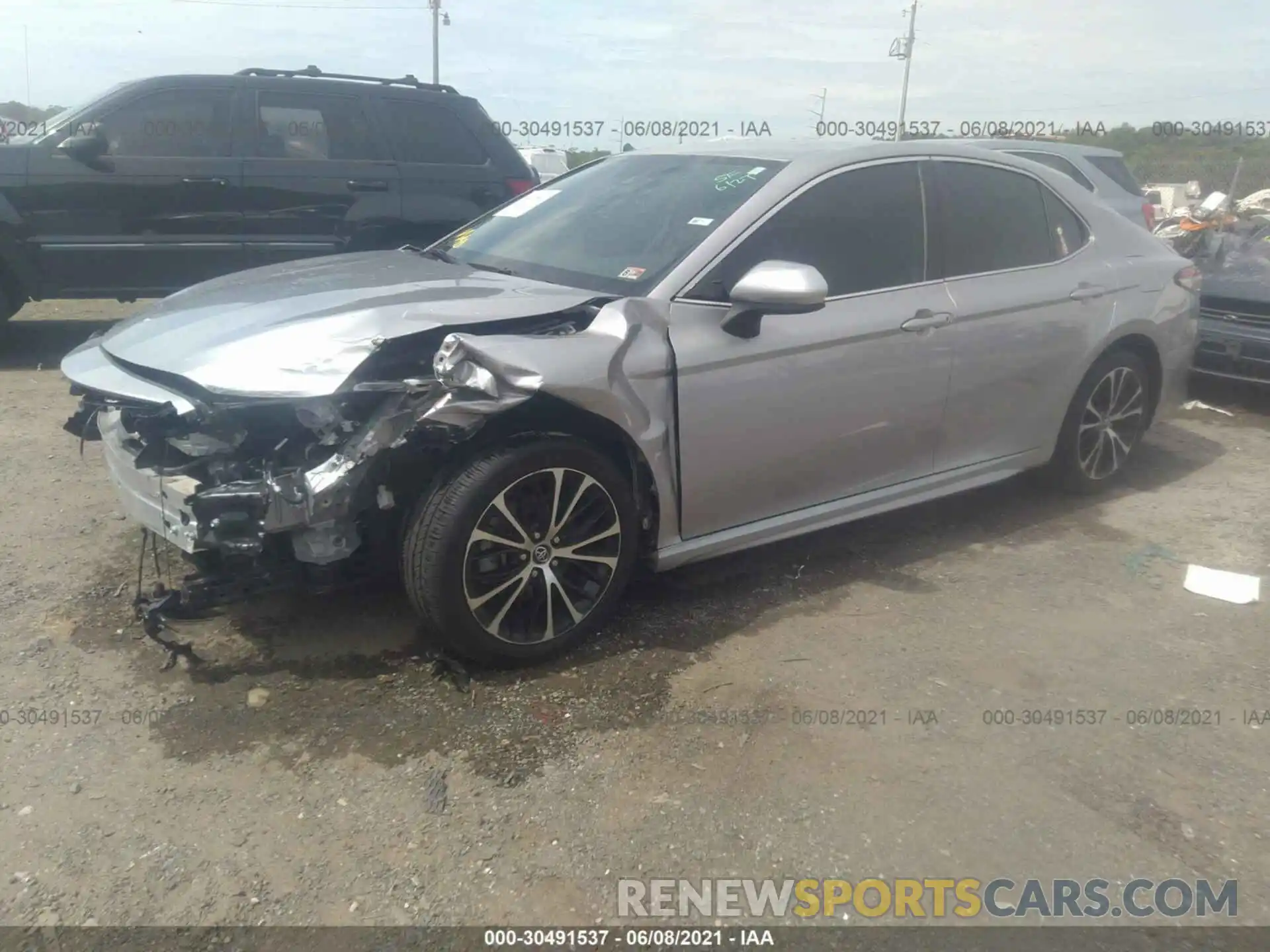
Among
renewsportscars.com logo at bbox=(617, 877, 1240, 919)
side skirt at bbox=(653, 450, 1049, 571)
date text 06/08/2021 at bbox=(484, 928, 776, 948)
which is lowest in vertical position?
date text 06/08/2021 at bbox=(484, 928, 776, 948)

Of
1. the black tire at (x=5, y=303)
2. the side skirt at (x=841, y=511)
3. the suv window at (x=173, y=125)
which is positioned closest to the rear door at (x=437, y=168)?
the suv window at (x=173, y=125)

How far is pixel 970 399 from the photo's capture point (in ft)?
13.7

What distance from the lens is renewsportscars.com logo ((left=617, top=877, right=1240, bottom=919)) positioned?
90.9 inches

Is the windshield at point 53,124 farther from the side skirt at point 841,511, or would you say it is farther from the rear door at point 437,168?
the side skirt at point 841,511

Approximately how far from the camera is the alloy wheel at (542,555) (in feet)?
10.0

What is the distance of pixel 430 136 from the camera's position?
7.74m

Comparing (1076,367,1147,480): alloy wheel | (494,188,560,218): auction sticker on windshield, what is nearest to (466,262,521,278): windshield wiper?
(494,188,560,218): auction sticker on windshield

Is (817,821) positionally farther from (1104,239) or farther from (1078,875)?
(1104,239)

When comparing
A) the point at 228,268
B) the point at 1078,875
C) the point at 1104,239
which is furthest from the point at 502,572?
the point at 228,268

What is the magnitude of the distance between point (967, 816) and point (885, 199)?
2.39m

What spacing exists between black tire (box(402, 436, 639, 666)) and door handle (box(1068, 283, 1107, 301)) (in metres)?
2.48

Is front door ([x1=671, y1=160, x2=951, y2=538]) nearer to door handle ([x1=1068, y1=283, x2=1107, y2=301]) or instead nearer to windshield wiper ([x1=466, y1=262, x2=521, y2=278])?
windshield wiper ([x1=466, y1=262, x2=521, y2=278])

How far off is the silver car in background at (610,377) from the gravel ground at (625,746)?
1.06 ft

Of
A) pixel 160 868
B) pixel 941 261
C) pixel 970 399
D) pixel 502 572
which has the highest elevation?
pixel 941 261
